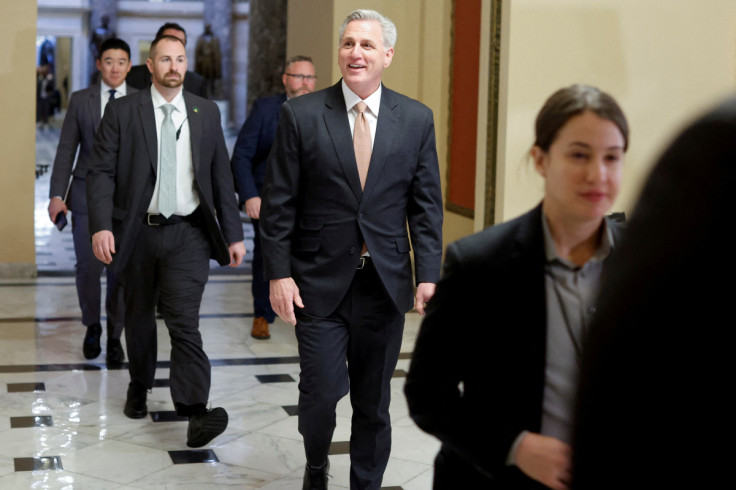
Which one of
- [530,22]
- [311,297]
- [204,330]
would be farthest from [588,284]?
[204,330]

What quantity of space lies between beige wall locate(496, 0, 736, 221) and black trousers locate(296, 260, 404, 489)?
2.77 m

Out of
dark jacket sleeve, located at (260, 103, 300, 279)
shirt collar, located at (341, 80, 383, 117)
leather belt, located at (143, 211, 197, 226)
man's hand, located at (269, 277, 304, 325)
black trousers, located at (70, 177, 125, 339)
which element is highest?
shirt collar, located at (341, 80, 383, 117)

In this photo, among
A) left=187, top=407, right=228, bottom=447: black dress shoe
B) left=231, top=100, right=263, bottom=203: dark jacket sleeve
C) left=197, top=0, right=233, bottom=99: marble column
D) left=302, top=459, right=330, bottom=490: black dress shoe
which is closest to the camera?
left=302, top=459, right=330, bottom=490: black dress shoe

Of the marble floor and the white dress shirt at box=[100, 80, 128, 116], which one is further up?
the white dress shirt at box=[100, 80, 128, 116]

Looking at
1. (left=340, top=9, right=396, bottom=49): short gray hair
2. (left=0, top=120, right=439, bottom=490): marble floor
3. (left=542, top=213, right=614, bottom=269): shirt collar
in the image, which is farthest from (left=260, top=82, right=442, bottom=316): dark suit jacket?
(left=542, top=213, right=614, bottom=269): shirt collar

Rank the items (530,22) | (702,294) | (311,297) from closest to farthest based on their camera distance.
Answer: (702,294)
(311,297)
(530,22)

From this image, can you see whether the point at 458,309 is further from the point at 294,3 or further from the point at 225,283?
the point at 294,3

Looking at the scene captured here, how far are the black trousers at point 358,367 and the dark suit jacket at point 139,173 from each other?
127 centimetres

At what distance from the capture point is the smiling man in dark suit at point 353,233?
365 centimetres

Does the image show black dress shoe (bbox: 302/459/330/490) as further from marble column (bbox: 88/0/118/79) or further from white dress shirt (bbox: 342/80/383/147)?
marble column (bbox: 88/0/118/79)

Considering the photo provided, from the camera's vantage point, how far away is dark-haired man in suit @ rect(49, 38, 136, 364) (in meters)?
6.31

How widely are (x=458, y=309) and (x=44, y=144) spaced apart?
2556 cm

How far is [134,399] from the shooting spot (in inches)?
203

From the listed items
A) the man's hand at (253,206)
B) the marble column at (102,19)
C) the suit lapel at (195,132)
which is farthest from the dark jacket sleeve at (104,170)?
the marble column at (102,19)
